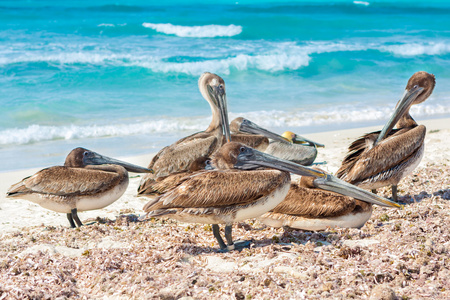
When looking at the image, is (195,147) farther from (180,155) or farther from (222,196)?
(222,196)

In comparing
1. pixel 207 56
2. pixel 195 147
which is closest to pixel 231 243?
pixel 195 147

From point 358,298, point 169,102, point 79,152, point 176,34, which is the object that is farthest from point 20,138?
point 176,34

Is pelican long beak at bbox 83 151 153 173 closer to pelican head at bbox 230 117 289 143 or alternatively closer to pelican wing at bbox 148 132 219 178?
pelican wing at bbox 148 132 219 178

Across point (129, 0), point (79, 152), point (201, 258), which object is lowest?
point (201, 258)

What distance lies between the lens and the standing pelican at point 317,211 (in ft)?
15.5

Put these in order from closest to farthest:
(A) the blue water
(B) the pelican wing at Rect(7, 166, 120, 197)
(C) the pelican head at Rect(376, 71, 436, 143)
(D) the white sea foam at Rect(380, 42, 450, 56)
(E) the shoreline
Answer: (B) the pelican wing at Rect(7, 166, 120, 197), (E) the shoreline, (C) the pelican head at Rect(376, 71, 436, 143), (A) the blue water, (D) the white sea foam at Rect(380, 42, 450, 56)

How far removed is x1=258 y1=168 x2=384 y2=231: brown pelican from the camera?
4715 mm

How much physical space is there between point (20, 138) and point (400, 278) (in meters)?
9.29

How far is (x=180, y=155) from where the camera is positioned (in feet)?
21.8

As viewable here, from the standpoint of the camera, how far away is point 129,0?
40438mm

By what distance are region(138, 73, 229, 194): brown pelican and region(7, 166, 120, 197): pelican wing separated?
2.03 ft

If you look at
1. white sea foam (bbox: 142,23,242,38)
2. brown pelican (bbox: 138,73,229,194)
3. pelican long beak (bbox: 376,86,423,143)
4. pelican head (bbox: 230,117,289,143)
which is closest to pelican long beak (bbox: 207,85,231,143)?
brown pelican (bbox: 138,73,229,194)

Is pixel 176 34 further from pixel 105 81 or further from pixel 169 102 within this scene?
pixel 169 102

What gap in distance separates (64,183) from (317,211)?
2475mm
